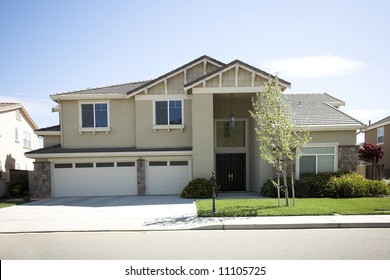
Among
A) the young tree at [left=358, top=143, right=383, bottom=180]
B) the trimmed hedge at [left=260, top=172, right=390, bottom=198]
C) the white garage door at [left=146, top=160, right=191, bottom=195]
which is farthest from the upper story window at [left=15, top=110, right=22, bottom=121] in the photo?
the young tree at [left=358, top=143, right=383, bottom=180]

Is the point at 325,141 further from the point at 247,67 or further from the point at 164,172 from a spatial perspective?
the point at 164,172

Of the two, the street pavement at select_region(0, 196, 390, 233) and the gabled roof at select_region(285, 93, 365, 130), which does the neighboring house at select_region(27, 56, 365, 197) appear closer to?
the gabled roof at select_region(285, 93, 365, 130)

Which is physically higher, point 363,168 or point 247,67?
point 247,67

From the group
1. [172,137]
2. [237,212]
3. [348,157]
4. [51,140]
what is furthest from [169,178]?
[348,157]

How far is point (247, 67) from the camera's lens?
47.4 feet

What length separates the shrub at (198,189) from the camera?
1398cm

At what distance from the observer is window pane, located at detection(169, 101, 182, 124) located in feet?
53.0

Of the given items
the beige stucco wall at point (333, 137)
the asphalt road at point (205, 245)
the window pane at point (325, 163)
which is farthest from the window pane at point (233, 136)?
the asphalt road at point (205, 245)

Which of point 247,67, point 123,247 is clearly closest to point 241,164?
point 247,67

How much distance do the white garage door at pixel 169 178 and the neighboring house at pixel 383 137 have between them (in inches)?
773

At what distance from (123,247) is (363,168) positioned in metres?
20.8

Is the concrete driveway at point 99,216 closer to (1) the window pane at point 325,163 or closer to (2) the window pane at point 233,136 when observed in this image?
(2) the window pane at point 233,136

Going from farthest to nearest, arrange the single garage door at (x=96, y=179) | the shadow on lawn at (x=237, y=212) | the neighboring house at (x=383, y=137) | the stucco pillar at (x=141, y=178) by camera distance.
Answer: the neighboring house at (x=383, y=137)
the single garage door at (x=96, y=179)
the stucco pillar at (x=141, y=178)
the shadow on lawn at (x=237, y=212)

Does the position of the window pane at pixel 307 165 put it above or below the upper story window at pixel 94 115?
below
